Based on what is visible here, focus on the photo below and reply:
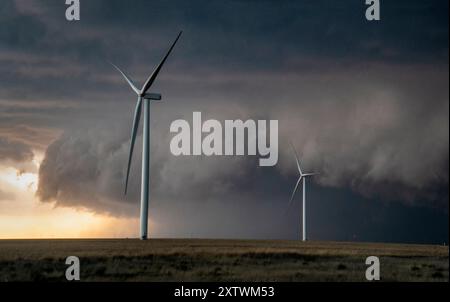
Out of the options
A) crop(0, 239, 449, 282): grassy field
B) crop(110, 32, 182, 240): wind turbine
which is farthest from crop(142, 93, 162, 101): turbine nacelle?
crop(0, 239, 449, 282): grassy field

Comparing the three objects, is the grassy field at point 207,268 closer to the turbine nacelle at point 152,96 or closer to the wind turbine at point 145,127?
the wind turbine at point 145,127

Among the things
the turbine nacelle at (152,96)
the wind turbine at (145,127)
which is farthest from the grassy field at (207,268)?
the turbine nacelle at (152,96)

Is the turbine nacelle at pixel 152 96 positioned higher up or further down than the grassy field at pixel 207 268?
higher up

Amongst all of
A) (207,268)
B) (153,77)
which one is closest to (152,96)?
(153,77)

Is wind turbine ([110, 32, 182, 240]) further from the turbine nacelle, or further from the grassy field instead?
the grassy field

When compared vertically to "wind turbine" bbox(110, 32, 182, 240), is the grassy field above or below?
below

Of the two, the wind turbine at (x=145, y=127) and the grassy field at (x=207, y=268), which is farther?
the wind turbine at (x=145, y=127)

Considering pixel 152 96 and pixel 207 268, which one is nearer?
pixel 207 268

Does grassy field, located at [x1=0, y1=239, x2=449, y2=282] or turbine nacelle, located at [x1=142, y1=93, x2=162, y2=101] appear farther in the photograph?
turbine nacelle, located at [x1=142, y1=93, x2=162, y2=101]

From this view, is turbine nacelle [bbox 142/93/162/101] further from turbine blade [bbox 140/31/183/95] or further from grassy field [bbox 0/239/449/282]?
grassy field [bbox 0/239/449/282]

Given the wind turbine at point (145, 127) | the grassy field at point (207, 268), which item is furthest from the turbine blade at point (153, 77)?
the grassy field at point (207, 268)

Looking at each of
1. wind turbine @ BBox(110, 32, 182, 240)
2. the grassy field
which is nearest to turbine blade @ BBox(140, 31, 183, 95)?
wind turbine @ BBox(110, 32, 182, 240)

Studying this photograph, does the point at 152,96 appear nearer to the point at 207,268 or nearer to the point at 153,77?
the point at 153,77
